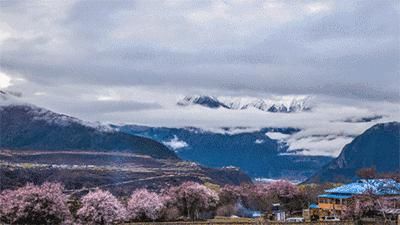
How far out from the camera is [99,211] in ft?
285

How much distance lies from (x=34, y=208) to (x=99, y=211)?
11.5 metres

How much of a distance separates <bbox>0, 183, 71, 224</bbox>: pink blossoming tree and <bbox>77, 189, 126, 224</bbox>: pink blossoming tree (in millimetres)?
6453

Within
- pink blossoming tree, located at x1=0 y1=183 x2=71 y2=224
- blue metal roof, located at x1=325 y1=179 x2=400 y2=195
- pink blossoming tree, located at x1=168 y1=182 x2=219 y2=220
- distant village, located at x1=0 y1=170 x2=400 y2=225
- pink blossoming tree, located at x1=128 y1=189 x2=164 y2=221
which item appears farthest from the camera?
pink blossoming tree, located at x1=168 y1=182 x2=219 y2=220

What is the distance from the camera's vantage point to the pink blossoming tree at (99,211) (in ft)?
281

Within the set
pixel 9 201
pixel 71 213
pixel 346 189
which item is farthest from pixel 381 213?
pixel 9 201

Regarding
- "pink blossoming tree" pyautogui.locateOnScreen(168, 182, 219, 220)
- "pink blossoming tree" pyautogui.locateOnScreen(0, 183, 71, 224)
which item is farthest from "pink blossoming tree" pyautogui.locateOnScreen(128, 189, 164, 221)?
"pink blossoming tree" pyautogui.locateOnScreen(0, 183, 71, 224)

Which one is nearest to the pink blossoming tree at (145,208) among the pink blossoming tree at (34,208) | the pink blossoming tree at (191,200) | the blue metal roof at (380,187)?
the pink blossoming tree at (191,200)

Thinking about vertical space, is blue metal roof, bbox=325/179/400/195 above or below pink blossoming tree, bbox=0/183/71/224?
above

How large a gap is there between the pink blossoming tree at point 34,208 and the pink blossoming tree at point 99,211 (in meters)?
6.45

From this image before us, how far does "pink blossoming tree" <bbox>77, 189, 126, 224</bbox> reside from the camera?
85.8 meters

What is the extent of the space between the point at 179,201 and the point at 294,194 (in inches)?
1121

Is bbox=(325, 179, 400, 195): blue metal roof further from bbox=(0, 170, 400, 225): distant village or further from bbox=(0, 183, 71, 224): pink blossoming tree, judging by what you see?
bbox=(0, 183, 71, 224): pink blossoming tree

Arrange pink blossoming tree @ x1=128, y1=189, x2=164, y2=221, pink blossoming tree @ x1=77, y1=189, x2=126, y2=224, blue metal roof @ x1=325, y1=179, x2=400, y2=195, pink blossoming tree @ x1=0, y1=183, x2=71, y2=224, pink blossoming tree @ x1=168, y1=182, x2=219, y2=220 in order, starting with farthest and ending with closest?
pink blossoming tree @ x1=168, y1=182, x2=219, y2=220 → pink blossoming tree @ x1=128, y1=189, x2=164, y2=221 → blue metal roof @ x1=325, y1=179, x2=400, y2=195 → pink blossoming tree @ x1=77, y1=189, x2=126, y2=224 → pink blossoming tree @ x1=0, y1=183, x2=71, y2=224

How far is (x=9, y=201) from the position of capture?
260ft
